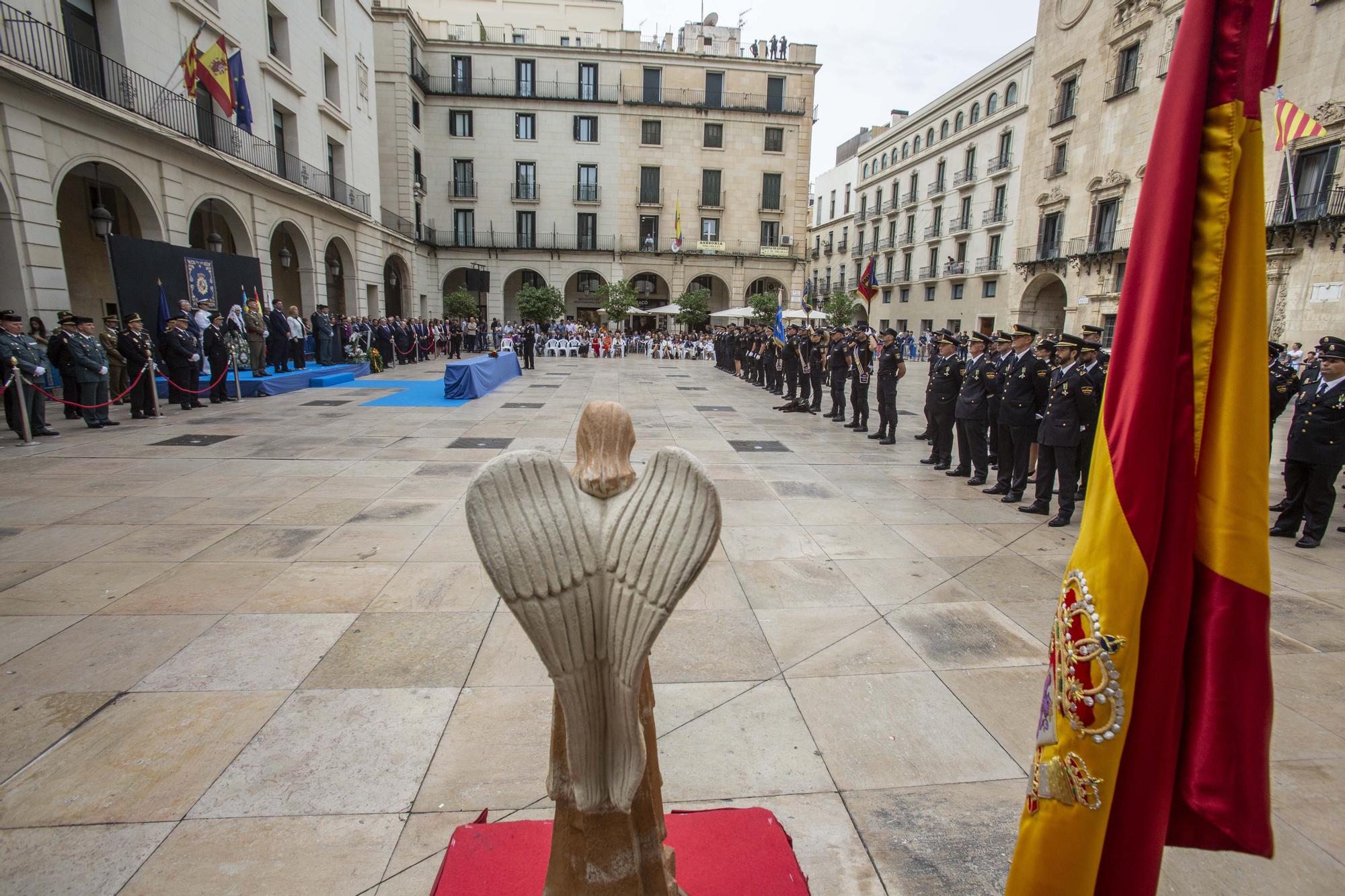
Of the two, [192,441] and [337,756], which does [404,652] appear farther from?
[192,441]

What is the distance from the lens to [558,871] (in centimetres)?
172

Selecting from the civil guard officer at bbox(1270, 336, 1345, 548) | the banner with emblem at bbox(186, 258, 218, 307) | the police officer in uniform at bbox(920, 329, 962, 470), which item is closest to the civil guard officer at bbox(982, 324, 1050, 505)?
the police officer in uniform at bbox(920, 329, 962, 470)

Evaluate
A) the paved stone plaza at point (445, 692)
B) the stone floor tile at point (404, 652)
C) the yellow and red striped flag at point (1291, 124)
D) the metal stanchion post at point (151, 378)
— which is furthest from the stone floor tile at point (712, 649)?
the yellow and red striped flag at point (1291, 124)

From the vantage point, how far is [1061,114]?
85.4ft

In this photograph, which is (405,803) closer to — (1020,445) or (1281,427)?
(1020,445)

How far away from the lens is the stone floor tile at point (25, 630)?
343cm

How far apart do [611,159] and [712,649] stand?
35.0 m

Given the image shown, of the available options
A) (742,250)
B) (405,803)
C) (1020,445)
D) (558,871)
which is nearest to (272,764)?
(405,803)

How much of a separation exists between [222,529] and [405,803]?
3.94 metres

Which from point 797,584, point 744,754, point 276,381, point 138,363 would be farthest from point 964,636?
point 276,381

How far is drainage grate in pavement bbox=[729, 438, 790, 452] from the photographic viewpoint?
30.1ft

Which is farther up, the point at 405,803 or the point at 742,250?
the point at 742,250

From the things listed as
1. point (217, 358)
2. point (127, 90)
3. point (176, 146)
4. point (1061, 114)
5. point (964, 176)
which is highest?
point (1061, 114)

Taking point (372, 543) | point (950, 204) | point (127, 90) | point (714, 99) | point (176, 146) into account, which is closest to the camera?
point (372, 543)
